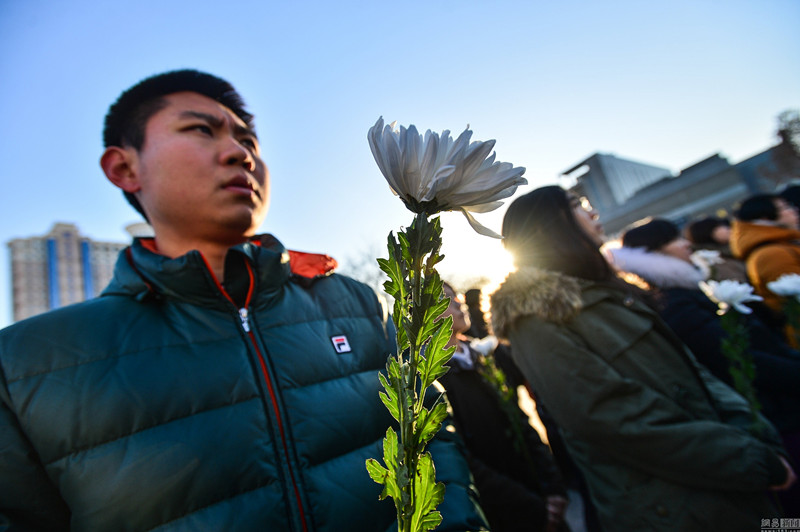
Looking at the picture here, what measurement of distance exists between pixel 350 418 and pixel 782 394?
2.93m

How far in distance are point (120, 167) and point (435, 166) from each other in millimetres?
1749

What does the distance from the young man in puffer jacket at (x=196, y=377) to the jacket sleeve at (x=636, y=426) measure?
0.83 metres

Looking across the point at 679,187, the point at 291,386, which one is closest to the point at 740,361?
the point at 291,386

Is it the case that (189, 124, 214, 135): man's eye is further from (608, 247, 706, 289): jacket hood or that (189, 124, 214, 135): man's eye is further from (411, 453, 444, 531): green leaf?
(608, 247, 706, 289): jacket hood

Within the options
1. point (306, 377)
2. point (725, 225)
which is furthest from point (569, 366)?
point (725, 225)

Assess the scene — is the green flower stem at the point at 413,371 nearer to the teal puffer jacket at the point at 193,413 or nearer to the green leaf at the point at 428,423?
the green leaf at the point at 428,423

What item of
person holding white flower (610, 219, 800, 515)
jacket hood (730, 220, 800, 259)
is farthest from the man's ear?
jacket hood (730, 220, 800, 259)

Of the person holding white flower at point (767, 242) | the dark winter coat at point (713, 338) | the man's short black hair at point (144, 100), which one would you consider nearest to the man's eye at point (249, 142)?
the man's short black hair at point (144, 100)

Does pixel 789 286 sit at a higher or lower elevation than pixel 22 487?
lower

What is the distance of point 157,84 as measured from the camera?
1757 millimetres

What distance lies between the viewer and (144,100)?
1.71m

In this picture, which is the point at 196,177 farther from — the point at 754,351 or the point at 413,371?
the point at 754,351

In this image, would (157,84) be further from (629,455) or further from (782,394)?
(782,394)

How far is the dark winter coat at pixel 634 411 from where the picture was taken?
1668 millimetres
